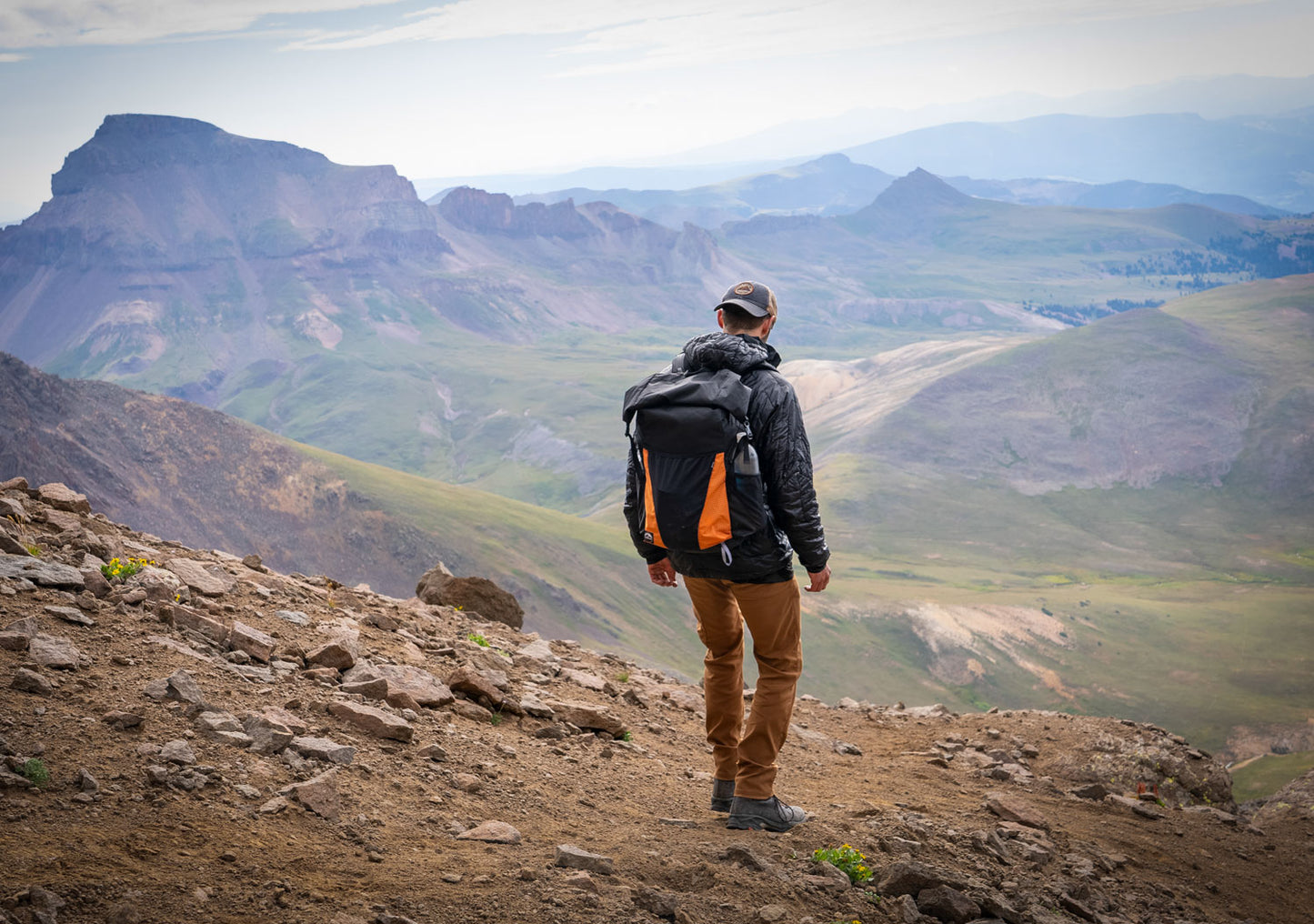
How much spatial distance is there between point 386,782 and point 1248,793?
61.9m

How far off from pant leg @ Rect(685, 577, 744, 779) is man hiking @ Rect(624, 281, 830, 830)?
1 cm

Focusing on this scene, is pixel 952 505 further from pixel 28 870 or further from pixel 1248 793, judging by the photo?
pixel 28 870

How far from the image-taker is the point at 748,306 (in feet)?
23.6

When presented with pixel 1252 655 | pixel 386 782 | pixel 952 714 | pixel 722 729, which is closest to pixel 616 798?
pixel 722 729

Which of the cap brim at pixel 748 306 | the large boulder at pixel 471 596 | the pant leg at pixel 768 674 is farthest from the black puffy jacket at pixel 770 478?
the large boulder at pixel 471 596

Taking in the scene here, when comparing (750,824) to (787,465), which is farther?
(750,824)

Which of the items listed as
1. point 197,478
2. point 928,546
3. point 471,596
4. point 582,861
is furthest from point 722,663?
point 928,546

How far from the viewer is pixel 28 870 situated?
482 centimetres

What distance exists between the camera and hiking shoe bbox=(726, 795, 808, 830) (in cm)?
733

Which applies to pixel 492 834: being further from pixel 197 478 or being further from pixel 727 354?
pixel 197 478

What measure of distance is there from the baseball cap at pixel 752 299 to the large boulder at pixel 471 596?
885 cm

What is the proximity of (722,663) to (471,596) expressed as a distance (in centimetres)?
857

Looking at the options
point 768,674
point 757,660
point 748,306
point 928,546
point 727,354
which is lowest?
point 928,546

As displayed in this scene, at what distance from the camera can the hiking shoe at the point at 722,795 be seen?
774 cm
